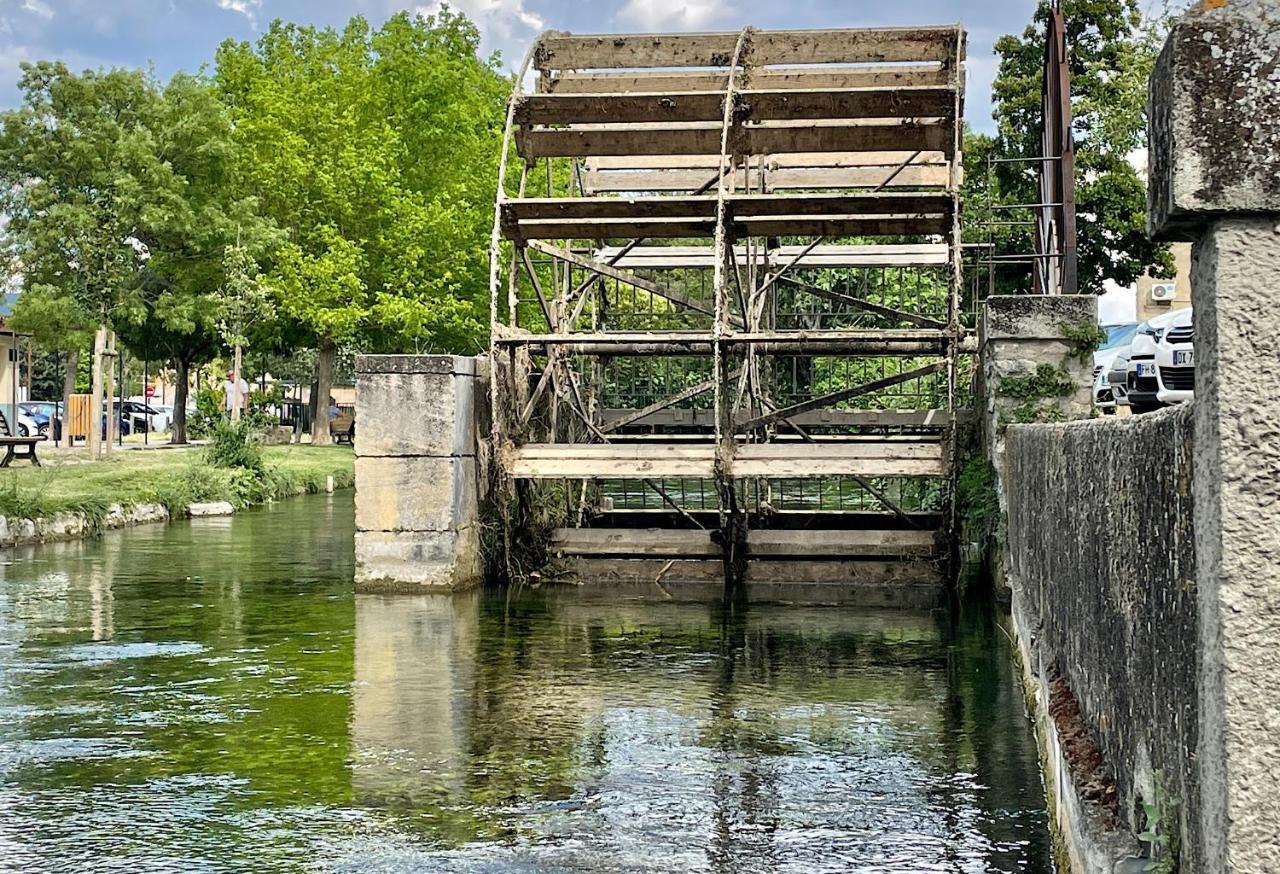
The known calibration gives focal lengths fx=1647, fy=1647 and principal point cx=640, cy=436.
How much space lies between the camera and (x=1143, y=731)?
3613mm

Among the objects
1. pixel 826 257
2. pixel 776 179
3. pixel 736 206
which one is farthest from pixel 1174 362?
pixel 776 179

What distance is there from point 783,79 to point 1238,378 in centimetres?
1453

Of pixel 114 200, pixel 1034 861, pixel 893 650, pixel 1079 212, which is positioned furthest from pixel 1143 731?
pixel 1079 212

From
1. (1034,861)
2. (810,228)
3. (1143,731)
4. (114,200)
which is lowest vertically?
(1034,861)

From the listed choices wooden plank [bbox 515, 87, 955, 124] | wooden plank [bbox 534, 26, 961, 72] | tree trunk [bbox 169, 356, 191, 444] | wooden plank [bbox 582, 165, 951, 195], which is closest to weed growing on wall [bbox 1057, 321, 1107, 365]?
wooden plank [bbox 515, 87, 955, 124]

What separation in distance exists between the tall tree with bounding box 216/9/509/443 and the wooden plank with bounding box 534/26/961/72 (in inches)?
778

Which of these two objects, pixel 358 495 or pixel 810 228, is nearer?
pixel 358 495

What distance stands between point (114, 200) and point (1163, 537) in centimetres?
3005

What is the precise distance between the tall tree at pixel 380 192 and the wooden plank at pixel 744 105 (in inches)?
828

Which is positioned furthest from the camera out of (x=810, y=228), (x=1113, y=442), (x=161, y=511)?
(x=161, y=511)

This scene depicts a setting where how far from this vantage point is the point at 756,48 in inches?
656

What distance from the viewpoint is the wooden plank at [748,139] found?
15.4m

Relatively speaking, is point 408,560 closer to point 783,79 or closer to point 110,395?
point 783,79

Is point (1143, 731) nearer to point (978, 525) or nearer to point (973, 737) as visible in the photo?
point (973, 737)
